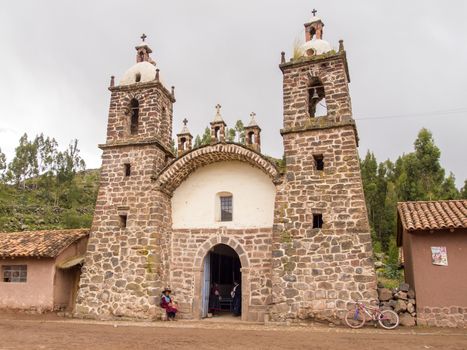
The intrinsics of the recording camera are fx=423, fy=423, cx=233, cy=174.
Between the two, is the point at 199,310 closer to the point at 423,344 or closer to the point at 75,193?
the point at 423,344

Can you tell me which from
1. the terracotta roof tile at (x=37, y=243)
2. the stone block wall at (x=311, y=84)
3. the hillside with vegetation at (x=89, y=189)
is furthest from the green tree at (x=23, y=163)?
the stone block wall at (x=311, y=84)

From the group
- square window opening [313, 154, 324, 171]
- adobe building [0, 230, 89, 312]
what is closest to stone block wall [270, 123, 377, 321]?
square window opening [313, 154, 324, 171]

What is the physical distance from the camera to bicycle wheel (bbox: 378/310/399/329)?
38.2ft

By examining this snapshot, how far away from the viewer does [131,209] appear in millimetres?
15430

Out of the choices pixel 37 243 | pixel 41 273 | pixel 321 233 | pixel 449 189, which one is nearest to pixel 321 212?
pixel 321 233

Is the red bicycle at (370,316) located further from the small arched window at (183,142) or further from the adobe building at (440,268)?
the small arched window at (183,142)

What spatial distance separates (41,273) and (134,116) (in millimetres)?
7040

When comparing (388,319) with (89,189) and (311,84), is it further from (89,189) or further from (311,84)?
(89,189)

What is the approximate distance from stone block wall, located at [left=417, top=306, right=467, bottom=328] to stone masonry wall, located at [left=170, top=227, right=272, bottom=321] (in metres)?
4.65

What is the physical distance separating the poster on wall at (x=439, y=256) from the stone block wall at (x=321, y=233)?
1744 millimetres

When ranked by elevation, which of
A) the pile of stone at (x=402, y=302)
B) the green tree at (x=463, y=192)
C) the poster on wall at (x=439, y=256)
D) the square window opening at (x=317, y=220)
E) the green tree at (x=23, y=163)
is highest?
the green tree at (x=23, y=163)

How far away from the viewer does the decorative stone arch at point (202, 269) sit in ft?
46.9

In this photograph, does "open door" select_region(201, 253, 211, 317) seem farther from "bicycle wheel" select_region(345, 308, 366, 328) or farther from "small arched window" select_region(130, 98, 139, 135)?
"small arched window" select_region(130, 98, 139, 135)

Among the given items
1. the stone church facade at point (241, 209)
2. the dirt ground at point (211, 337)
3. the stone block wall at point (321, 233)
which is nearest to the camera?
the dirt ground at point (211, 337)
